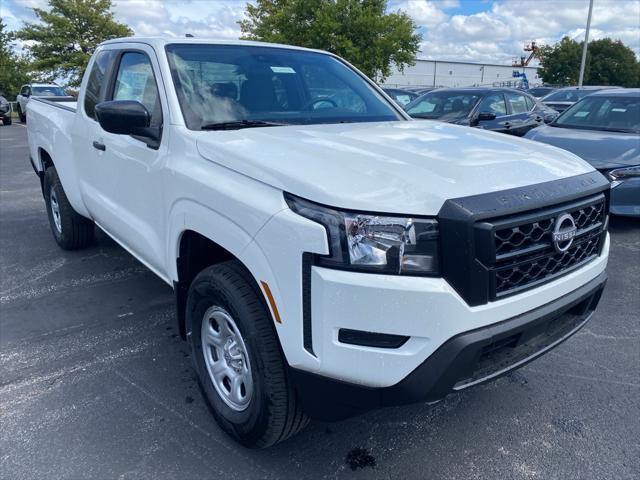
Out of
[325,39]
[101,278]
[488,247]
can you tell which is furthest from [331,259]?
[325,39]

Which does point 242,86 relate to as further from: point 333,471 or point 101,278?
point 101,278

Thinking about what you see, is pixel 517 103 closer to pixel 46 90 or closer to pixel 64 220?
pixel 64 220

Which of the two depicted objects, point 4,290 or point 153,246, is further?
point 4,290

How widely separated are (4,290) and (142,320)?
1461 mm

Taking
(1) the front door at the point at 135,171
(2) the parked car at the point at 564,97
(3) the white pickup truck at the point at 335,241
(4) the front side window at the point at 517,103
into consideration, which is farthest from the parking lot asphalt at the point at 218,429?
(2) the parked car at the point at 564,97

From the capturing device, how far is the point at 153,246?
3080 millimetres

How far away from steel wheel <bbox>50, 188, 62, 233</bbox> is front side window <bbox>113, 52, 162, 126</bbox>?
6.28 feet

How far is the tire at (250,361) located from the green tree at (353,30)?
18.1m

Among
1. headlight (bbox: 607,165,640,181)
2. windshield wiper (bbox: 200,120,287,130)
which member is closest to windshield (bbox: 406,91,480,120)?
headlight (bbox: 607,165,640,181)

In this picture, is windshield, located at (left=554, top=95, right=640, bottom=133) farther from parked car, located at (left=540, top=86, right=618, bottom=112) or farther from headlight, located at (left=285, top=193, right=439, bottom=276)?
parked car, located at (left=540, top=86, right=618, bottom=112)

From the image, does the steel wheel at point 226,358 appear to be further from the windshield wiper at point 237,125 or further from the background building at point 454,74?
the background building at point 454,74

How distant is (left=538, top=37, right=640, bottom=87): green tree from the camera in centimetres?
5272

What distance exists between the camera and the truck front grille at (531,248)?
6.31ft

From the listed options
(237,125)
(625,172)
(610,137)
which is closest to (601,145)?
(610,137)
